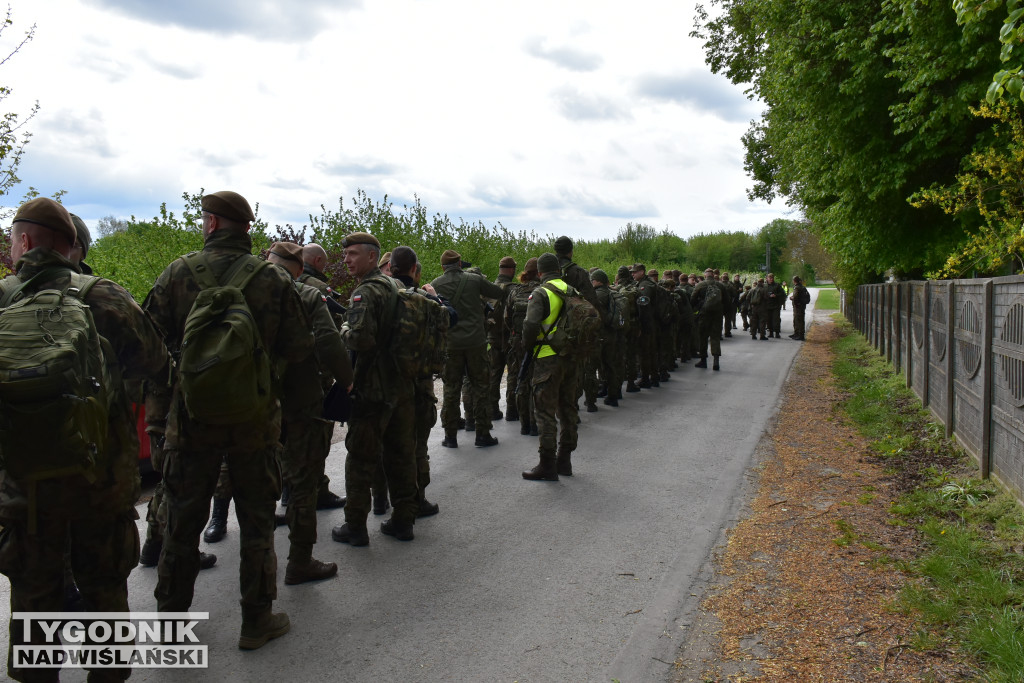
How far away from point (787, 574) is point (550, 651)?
1876 millimetres

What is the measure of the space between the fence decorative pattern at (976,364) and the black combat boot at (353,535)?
4.89 meters

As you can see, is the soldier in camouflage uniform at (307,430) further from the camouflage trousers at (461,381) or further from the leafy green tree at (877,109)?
the leafy green tree at (877,109)

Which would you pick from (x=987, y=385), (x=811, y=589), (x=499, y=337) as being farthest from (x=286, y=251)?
(x=987, y=385)

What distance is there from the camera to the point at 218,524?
5406 millimetres

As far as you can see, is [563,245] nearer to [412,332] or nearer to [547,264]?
[547,264]

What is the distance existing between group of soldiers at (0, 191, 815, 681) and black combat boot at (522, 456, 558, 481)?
19mm

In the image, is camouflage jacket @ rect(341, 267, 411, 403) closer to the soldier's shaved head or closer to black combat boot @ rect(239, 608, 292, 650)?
the soldier's shaved head

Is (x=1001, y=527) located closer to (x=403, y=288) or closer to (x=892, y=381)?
(x=403, y=288)

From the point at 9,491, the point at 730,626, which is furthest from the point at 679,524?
the point at 9,491

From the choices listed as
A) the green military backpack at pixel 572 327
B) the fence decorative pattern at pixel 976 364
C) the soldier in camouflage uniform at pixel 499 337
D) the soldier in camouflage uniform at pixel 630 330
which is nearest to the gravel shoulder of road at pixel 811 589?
the fence decorative pattern at pixel 976 364

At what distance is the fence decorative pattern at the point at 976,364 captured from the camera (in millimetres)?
5688

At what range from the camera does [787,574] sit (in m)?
4.73

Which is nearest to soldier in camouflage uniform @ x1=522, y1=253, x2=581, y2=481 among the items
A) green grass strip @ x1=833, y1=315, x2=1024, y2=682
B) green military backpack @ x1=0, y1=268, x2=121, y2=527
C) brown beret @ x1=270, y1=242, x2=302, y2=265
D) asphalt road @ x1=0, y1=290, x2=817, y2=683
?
asphalt road @ x1=0, y1=290, x2=817, y2=683

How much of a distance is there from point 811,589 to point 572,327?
3283 mm
